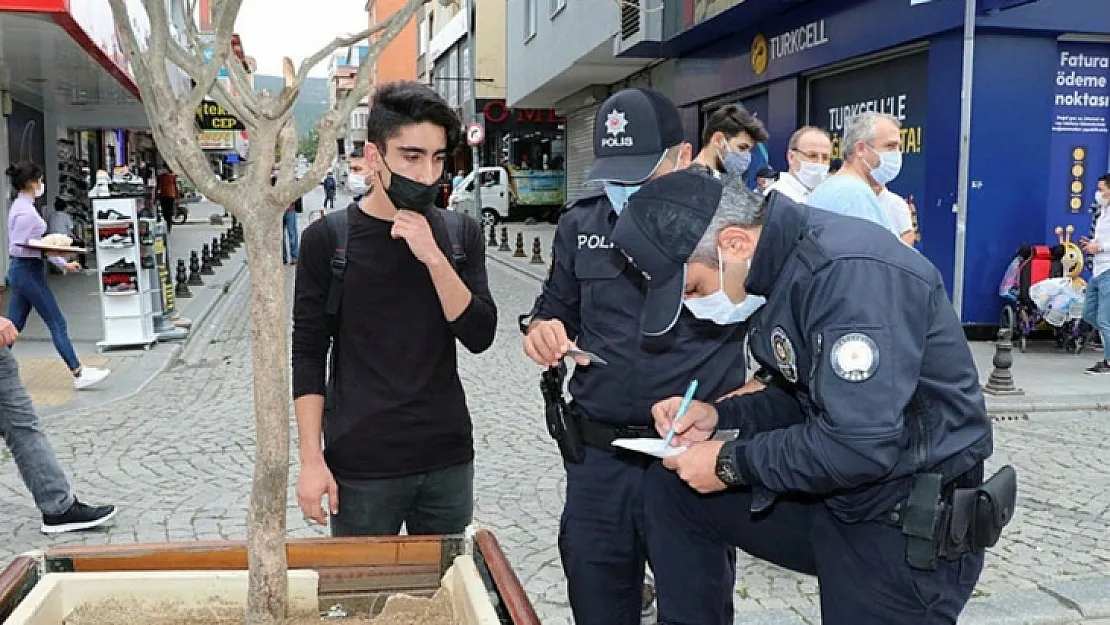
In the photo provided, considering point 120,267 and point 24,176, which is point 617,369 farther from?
point 120,267

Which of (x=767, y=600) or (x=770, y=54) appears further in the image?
(x=770, y=54)

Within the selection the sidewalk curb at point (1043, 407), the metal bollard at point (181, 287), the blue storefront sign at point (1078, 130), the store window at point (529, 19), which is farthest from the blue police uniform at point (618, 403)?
the store window at point (529, 19)

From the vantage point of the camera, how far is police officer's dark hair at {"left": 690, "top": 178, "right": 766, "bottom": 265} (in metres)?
2.18

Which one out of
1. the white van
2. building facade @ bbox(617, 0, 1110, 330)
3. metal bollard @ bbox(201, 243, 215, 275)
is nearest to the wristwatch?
building facade @ bbox(617, 0, 1110, 330)

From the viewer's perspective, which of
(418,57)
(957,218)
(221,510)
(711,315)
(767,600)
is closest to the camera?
(711,315)

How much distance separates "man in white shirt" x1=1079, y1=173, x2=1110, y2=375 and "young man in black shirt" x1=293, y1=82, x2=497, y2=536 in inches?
301

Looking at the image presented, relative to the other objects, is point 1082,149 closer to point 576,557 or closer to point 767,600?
point 767,600

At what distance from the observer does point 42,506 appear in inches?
198

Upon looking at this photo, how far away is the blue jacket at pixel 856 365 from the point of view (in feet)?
6.53

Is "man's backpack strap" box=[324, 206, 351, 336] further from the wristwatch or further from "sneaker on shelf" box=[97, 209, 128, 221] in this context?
"sneaker on shelf" box=[97, 209, 128, 221]

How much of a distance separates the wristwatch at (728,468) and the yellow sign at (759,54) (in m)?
12.9

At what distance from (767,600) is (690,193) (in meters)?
2.69

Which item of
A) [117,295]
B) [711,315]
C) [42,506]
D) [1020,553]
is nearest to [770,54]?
[117,295]

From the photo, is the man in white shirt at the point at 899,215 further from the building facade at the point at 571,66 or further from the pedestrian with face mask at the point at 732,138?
the building facade at the point at 571,66
